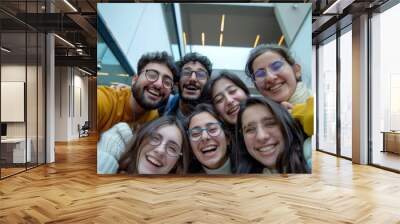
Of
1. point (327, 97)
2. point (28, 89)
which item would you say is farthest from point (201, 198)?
point (327, 97)

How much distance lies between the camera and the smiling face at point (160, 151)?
22.4ft

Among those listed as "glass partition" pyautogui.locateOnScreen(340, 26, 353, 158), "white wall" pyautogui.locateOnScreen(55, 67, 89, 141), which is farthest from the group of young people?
"white wall" pyautogui.locateOnScreen(55, 67, 89, 141)

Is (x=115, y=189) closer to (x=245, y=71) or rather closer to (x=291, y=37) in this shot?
(x=245, y=71)

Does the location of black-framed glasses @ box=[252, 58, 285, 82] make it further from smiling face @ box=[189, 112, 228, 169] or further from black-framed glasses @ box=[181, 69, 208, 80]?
smiling face @ box=[189, 112, 228, 169]

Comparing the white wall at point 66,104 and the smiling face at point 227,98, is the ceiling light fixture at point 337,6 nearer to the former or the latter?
the smiling face at point 227,98

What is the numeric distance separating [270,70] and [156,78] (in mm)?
2033

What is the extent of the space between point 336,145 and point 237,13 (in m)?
5.45

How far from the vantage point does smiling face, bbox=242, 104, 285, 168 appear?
22.0 ft

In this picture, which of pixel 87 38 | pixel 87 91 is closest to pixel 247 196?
pixel 87 38

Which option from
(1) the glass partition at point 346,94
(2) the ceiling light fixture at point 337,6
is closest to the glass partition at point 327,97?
(1) the glass partition at point 346,94

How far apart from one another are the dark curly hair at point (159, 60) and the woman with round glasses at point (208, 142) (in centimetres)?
83

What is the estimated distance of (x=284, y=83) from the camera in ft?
22.4

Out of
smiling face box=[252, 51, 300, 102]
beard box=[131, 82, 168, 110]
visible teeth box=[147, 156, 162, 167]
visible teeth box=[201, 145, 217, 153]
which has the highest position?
smiling face box=[252, 51, 300, 102]

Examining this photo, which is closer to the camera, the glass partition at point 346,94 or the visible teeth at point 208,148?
the visible teeth at point 208,148
